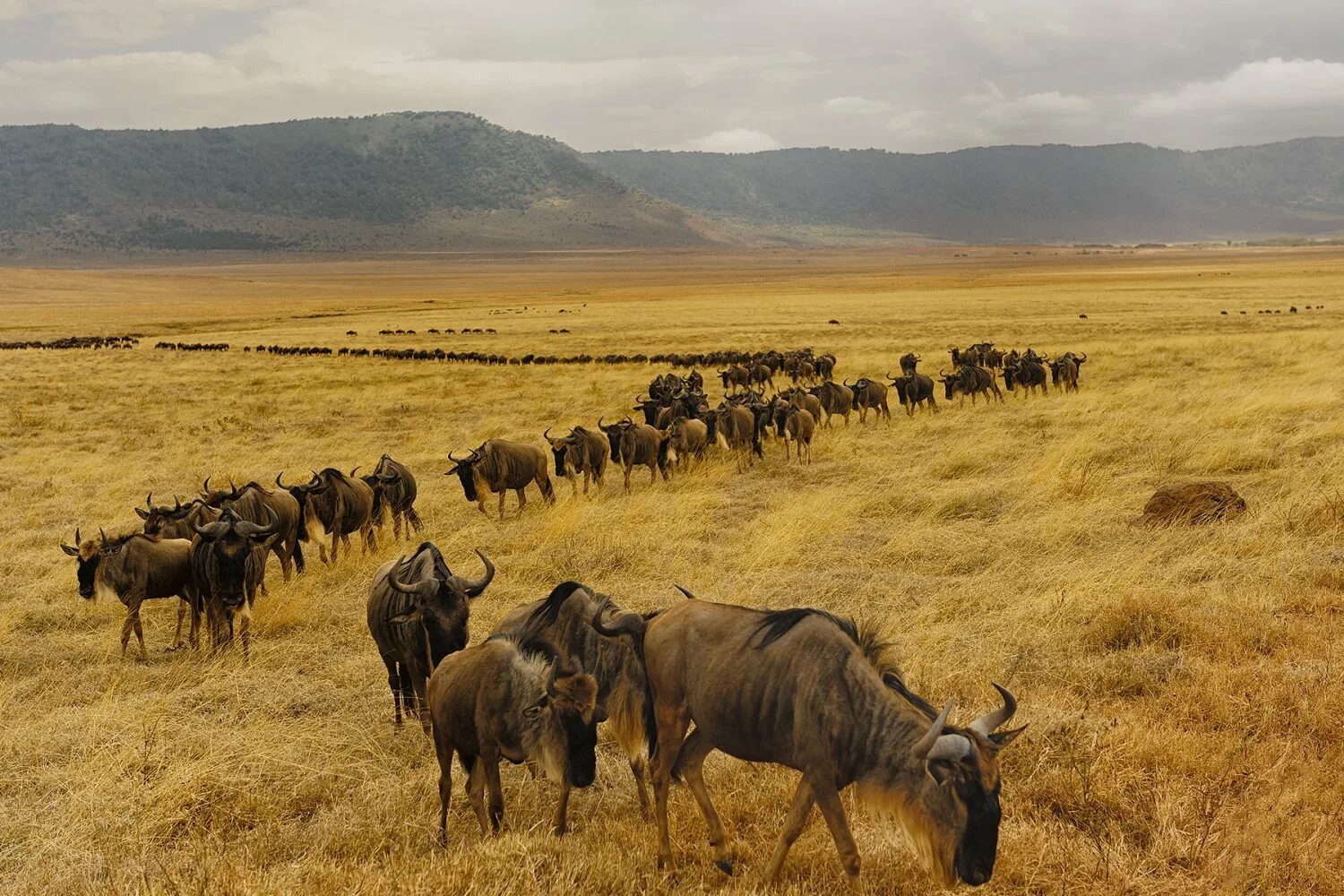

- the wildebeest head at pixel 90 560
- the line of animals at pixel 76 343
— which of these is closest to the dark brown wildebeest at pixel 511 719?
the wildebeest head at pixel 90 560

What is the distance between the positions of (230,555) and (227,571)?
0.46 feet

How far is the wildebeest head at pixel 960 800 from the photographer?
12.5 ft

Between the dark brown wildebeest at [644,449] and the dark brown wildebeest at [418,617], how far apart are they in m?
8.55

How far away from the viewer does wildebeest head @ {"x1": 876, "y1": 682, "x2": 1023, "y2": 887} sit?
3.82 m

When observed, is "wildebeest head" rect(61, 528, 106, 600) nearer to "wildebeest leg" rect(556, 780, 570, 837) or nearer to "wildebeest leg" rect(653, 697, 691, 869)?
"wildebeest leg" rect(556, 780, 570, 837)

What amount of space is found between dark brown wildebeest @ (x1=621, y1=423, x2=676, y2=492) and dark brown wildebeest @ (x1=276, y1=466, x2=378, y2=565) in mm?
4847

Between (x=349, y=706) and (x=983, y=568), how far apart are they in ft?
21.0

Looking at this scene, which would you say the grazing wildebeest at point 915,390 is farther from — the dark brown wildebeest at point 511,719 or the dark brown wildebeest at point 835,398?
the dark brown wildebeest at point 511,719

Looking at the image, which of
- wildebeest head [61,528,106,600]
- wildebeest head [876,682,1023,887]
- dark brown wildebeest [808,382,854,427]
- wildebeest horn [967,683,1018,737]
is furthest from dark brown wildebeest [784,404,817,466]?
wildebeest head [876,682,1023,887]

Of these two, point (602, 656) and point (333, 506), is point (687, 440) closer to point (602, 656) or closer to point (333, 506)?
point (333, 506)

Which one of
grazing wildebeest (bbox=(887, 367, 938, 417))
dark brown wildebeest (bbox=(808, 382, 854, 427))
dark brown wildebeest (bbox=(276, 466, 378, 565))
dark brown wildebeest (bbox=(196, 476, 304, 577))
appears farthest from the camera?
grazing wildebeest (bbox=(887, 367, 938, 417))

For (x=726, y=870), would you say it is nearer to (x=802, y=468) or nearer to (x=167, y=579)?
(x=167, y=579)

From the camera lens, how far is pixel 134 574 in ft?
29.5

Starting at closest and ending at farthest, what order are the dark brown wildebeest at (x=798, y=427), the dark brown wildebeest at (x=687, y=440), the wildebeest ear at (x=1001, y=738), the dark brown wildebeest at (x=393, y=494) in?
1. the wildebeest ear at (x=1001, y=738)
2. the dark brown wildebeest at (x=393, y=494)
3. the dark brown wildebeest at (x=687, y=440)
4. the dark brown wildebeest at (x=798, y=427)
